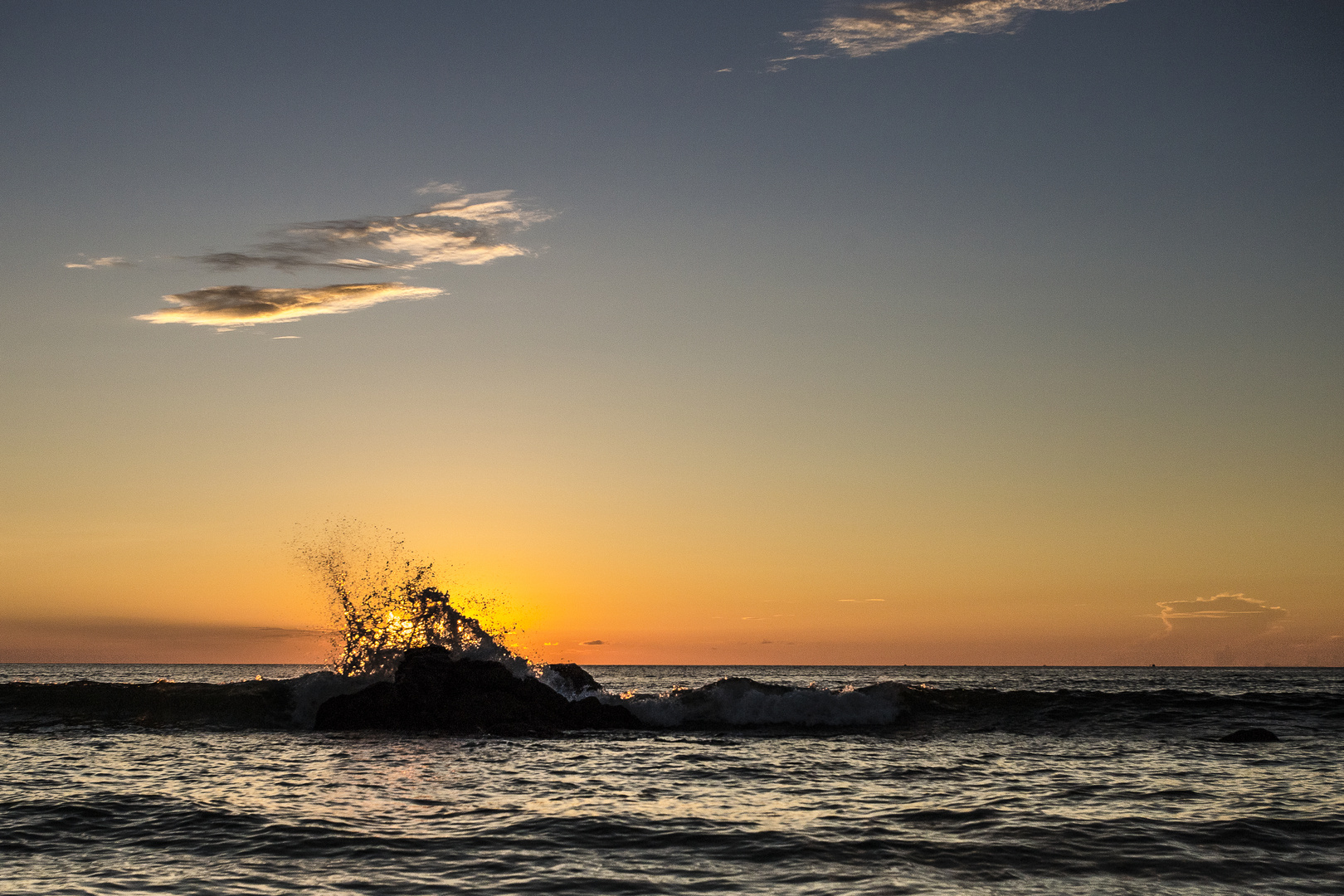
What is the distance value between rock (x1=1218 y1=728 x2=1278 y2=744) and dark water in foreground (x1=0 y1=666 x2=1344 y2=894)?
0.38 meters

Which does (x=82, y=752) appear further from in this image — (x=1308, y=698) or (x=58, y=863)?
(x=1308, y=698)

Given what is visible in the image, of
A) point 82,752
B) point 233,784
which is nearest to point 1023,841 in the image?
point 233,784

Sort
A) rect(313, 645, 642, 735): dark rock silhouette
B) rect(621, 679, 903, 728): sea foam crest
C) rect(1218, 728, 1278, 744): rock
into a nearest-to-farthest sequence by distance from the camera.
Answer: rect(1218, 728, 1278, 744): rock, rect(313, 645, 642, 735): dark rock silhouette, rect(621, 679, 903, 728): sea foam crest

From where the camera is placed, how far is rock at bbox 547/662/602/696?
2991cm

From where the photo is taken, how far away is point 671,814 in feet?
43.2

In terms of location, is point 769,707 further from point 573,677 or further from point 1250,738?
point 1250,738

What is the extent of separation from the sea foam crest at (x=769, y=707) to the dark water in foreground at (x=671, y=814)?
3614 mm

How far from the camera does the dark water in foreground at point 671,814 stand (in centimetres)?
994

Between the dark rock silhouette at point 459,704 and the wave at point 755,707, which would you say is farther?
the wave at point 755,707

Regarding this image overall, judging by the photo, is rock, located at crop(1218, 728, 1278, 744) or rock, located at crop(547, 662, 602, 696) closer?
rock, located at crop(1218, 728, 1278, 744)

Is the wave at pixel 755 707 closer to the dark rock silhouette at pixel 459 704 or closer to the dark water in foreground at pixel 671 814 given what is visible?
the dark rock silhouette at pixel 459 704

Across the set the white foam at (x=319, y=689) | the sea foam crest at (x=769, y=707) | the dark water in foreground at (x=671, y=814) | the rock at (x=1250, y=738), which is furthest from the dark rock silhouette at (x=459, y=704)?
the rock at (x=1250, y=738)

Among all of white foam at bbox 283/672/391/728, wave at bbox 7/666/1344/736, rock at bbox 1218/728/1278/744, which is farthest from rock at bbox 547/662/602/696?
rock at bbox 1218/728/1278/744

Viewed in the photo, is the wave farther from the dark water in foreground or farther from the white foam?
the dark water in foreground
